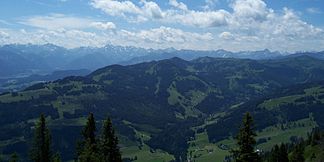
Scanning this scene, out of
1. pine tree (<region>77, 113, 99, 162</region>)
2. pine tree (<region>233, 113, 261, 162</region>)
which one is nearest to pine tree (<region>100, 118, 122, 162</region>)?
pine tree (<region>77, 113, 99, 162</region>)

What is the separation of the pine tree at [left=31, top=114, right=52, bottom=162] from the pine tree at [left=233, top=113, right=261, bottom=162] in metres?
32.9

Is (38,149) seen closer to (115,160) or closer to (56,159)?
(56,159)

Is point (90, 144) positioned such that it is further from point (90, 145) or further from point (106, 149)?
point (106, 149)

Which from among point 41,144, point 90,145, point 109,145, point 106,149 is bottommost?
point 41,144

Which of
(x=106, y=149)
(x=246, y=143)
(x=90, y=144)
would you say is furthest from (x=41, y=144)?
(x=246, y=143)

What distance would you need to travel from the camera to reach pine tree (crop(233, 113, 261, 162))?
35312mm

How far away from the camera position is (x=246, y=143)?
35.6m

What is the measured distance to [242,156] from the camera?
35.2 m

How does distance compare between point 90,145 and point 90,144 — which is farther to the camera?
point 90,144

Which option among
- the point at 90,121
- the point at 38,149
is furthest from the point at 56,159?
the point at 90,121

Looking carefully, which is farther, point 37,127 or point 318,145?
point 318,145

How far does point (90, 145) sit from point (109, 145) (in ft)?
12.7

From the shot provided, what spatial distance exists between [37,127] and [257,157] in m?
34.9

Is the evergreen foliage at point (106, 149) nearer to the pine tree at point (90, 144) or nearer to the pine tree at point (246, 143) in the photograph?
the pine tree at point (90, 144)
